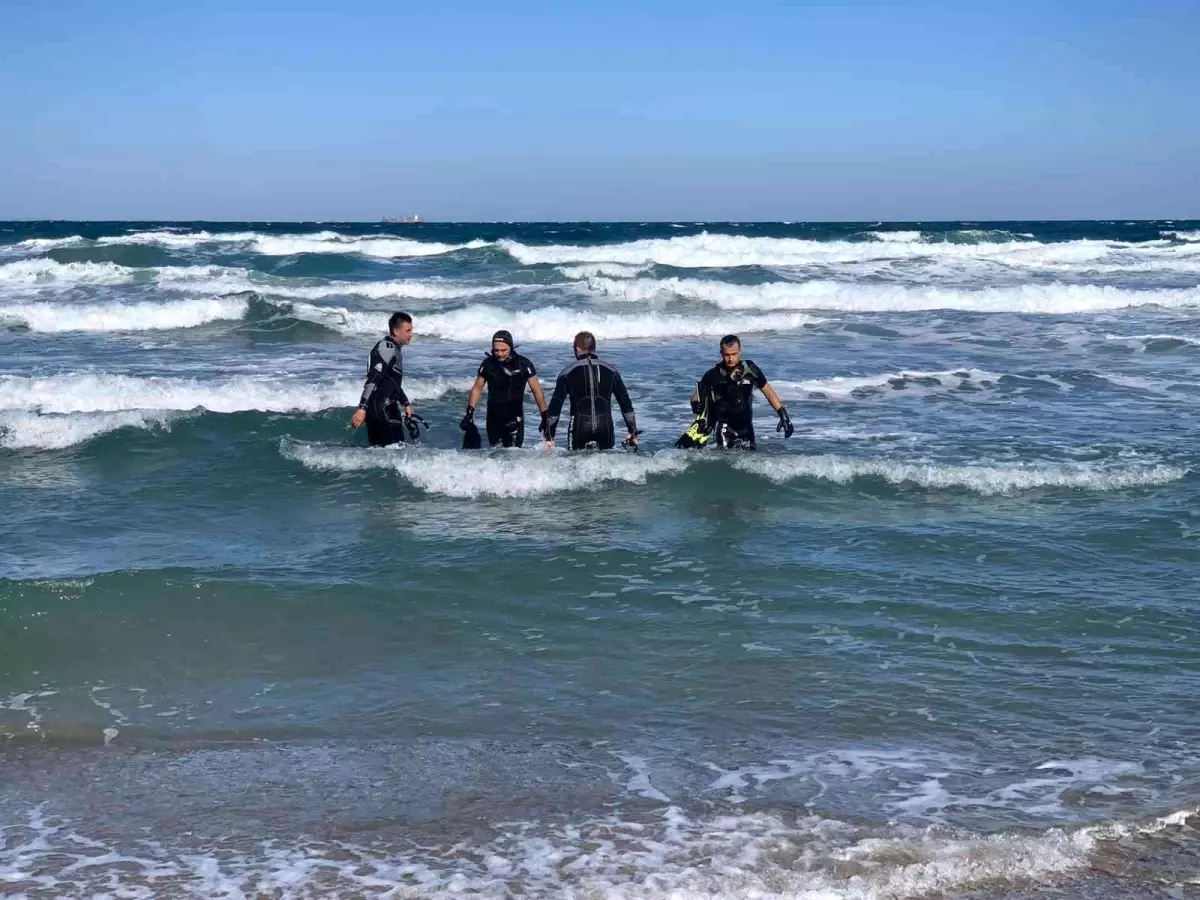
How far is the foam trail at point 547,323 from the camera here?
2539 cm

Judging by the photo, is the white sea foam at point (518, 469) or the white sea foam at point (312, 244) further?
the white sea foam at point (312, 244)

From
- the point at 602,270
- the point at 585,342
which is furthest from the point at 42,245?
the point at 585,342

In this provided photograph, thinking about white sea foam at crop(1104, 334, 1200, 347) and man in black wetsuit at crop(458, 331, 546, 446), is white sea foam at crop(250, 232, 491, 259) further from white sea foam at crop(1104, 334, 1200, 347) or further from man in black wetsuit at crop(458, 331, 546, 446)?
man in black wetsuit at crop(458, 331, 546, 446)

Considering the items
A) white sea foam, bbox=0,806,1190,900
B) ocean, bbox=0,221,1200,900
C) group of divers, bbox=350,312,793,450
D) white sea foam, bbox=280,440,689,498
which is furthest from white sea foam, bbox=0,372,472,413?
white sea foam, bbox=0,806,1190,900

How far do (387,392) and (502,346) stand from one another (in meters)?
1.12

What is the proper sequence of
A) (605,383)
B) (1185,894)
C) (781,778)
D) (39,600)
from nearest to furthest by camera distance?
(1185,894)
(781,778)
(39,600)
(605,383)

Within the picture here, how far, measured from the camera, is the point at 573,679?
621 centimetres

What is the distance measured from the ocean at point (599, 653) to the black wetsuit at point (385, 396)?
0.34 metres

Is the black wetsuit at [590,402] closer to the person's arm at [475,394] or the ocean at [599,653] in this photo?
the ocean at [599,653]

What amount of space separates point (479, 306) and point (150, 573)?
2085 cm

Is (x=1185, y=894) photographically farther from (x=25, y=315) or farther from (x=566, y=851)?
(x=25, y=315)

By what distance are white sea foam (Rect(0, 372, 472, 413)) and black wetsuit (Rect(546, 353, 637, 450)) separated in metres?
4.99

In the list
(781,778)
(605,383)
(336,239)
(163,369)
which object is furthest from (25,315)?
(336,239)

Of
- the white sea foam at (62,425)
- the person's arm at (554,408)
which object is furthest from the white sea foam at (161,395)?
the person's arm at (554,408)
